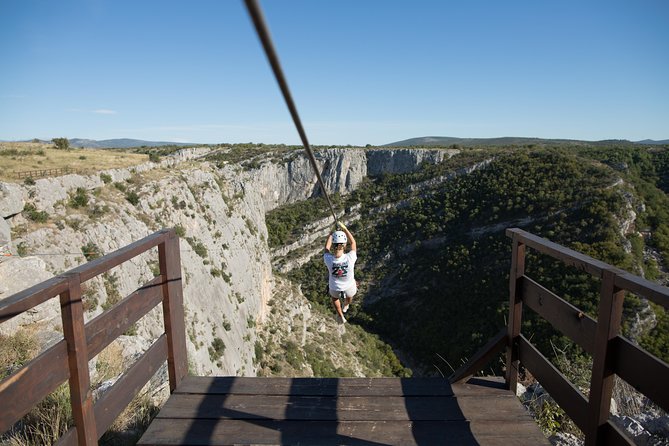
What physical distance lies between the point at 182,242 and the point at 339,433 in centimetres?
1915

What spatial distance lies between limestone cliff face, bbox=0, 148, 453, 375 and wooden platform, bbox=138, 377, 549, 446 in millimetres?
4590

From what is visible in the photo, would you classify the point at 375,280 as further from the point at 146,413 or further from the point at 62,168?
the point at 146,413

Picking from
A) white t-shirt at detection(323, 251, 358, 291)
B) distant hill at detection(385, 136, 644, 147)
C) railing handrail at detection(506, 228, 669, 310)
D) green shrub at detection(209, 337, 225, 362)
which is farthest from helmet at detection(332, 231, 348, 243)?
distant hill at detection(385, 136, 644, 147)

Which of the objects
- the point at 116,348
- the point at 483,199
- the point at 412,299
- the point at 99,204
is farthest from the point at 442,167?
the point at 116,348

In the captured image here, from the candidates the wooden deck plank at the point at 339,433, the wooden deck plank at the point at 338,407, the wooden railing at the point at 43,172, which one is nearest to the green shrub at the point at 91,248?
the wooden railing at the point at 43,172

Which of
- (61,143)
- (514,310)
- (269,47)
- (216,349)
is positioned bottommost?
(216,349)

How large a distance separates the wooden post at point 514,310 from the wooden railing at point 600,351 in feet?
0.08

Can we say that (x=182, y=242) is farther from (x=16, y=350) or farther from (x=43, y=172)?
(x=16, y=350)

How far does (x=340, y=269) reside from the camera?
5316 millimetres

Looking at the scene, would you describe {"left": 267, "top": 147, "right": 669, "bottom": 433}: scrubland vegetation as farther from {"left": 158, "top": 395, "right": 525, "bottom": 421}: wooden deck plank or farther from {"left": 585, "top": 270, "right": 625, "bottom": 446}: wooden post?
{"left": 585, "top": 270, "right": 625, "bottom": 446}: wooden post

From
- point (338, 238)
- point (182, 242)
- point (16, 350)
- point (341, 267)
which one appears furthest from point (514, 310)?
point (182, 242)

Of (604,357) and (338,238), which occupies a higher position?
(604,357)

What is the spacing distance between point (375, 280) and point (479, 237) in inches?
445

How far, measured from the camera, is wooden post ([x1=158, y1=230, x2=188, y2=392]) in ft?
9.54
